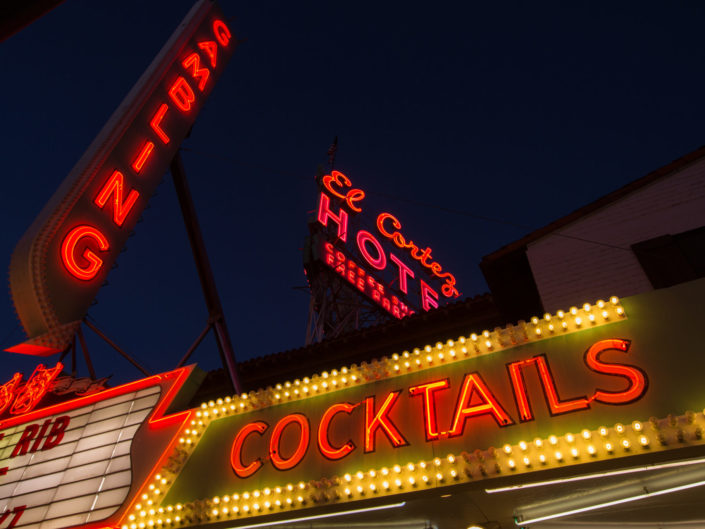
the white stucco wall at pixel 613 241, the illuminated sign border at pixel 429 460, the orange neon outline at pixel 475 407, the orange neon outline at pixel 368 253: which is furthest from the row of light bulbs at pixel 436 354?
the orange neon outline at pixel 368 253

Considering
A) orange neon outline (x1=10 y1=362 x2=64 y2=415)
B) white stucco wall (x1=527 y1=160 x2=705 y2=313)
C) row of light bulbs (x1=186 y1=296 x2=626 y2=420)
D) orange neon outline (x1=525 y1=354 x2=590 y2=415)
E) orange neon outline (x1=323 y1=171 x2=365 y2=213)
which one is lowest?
orange neon outline (x1=525 y1=354 x2=590 y2=415)

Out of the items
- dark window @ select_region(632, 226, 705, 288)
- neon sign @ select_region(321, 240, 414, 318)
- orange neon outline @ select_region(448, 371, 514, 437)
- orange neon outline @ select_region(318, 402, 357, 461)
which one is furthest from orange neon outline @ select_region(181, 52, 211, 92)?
neon sign @ select_region(321, 240, 414, 318)

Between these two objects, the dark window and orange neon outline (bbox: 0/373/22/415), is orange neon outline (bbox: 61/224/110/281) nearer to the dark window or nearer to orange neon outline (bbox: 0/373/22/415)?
orange neon outline (bbox: 0/373/22/415)

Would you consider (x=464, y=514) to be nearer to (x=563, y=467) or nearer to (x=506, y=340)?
(x=563, y=467)

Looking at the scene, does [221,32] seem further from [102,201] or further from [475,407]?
[475,407]

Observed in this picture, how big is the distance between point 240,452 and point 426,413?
3117mm

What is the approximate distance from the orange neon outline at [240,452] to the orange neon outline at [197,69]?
1023cm

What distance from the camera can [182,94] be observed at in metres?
14.0

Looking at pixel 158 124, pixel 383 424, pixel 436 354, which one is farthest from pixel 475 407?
pixel 158 124

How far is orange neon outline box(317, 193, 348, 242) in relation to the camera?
28.1m

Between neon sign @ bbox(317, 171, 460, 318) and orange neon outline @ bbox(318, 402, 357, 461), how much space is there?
735 inches

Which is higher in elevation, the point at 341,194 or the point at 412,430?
the point at 341,194

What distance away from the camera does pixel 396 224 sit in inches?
1251

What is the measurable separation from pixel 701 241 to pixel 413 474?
6.28m
